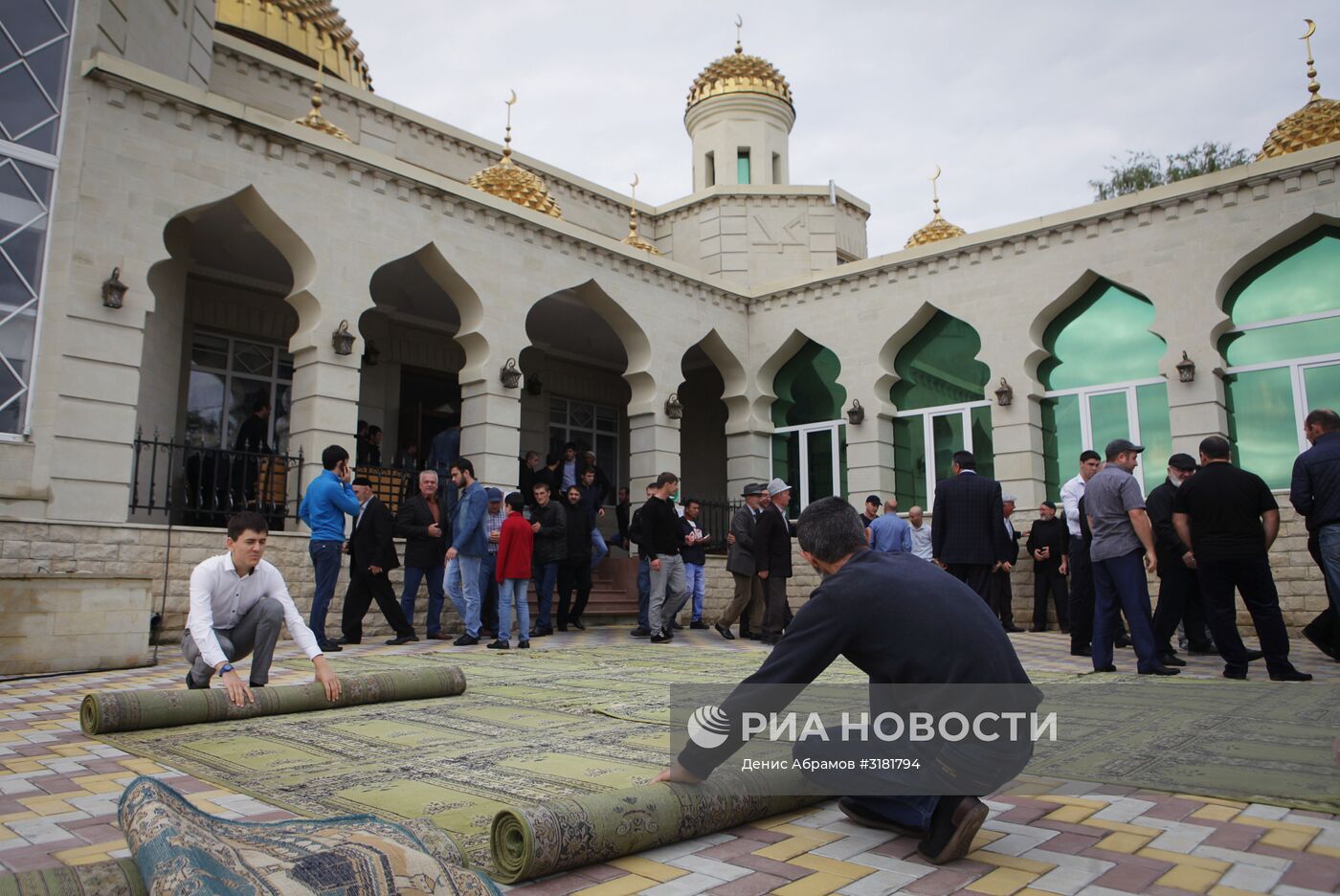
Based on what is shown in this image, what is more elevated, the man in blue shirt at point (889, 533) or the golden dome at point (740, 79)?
the golden dome at point (740, 79)

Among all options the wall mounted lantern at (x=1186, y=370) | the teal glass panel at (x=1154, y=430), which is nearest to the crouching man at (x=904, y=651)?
the wall mounted lantern at (x=1186, y=370)

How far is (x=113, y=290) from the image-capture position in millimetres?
8945

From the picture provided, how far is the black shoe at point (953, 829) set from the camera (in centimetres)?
240

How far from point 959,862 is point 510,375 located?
1058cm

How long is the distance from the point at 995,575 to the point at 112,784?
31.5 ft

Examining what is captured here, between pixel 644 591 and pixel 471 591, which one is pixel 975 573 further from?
pixel 471 591

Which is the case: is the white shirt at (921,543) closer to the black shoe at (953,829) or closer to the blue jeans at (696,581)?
the blue jeans at (696,581)

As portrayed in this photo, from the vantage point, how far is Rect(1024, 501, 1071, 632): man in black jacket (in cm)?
1054

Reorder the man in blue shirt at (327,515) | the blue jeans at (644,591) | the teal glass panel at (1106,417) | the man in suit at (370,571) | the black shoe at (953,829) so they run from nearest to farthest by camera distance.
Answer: the black shoe at (953,829) < the man in blue shirt at (327,515) < the man in suit at (370,571) < the blue jeans at (644,591) < the teal glass panel at (1106,417)

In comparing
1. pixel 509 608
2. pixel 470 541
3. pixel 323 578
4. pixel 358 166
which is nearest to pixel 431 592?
pixel 470 541

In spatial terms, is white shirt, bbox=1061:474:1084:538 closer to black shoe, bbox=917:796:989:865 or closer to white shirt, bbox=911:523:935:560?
white shirt, bbox=911:523:935:560

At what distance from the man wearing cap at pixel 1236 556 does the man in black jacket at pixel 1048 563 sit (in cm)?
440

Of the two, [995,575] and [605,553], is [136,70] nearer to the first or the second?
[605,553]

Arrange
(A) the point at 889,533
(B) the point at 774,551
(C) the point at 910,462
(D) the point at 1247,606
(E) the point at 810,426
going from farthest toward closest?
1. (E) the point at 810,426
2. (C) the point at 910,462
3. (A) the point at 889,533
4. (B) the point at 774,551
5. (D) the point at 1247,606
